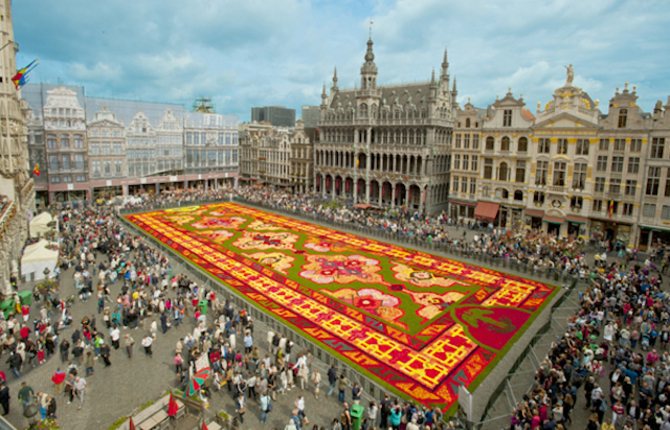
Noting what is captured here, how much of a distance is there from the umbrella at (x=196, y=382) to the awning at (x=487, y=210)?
39.2 metres

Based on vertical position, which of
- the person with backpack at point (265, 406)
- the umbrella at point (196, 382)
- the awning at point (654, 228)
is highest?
the awning at point (654, 228)

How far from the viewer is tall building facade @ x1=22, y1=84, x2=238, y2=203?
59094mm

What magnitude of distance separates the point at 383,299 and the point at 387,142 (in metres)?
38.1

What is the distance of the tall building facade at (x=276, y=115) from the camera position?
13938 centimetres

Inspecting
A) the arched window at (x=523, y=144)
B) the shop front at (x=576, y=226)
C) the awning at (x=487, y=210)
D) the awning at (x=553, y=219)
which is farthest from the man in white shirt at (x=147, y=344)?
the arched window at (x=523, y=144)

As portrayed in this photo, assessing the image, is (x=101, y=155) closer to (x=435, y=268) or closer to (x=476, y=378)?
(x=435, y=268)

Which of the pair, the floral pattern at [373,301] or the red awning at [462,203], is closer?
the floral pattern at [373,301]

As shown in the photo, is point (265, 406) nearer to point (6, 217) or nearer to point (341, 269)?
point (341, 269)

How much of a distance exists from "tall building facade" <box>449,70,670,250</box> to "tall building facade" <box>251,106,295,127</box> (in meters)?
98.2

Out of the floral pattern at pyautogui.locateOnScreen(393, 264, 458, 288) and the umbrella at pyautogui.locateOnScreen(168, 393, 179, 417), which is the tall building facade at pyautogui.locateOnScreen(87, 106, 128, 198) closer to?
the floral pattern at pyautogui.locateOnScreen(393, 264, 458, 288)

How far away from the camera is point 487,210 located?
47469mm

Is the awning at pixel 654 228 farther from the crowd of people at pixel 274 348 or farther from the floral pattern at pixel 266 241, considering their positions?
the floral pattern at pixel 266 241

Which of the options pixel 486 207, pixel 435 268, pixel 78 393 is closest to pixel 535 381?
pixel 435 268

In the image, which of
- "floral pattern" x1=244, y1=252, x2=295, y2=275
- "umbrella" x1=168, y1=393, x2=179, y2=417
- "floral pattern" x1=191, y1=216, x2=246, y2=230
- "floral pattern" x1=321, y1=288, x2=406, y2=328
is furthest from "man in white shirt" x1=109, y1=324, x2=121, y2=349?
"floral pattern" x1=191, y1=216, x2=246, y2=230
